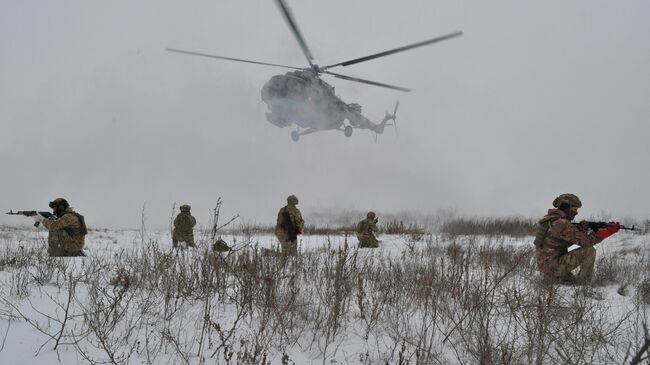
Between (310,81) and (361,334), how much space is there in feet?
37.4

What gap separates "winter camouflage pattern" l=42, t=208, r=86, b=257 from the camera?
5953 mm

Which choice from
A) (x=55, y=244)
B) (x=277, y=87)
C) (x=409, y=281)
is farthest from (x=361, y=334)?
(x=277, y=87)

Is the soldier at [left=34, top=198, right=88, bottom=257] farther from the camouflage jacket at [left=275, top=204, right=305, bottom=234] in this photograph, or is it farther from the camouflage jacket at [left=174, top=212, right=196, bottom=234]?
the camouflage jacket at [left=275, top=204, right=305, bottom=234]

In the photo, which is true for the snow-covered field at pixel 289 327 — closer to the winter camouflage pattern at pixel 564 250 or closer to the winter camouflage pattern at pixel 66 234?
the winter camouflage pattern at pixel 564 250

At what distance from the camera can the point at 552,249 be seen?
15.8ft

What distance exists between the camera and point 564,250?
476 cm

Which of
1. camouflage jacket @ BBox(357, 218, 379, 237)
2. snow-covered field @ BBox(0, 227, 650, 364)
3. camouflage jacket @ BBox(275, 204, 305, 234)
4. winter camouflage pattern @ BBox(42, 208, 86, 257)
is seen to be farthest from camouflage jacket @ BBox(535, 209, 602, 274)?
winter camouflage pattern @ BBox(42, 208, 86, 257)

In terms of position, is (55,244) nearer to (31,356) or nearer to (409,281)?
(31,356)

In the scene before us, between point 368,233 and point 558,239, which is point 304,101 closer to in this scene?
point 368,233

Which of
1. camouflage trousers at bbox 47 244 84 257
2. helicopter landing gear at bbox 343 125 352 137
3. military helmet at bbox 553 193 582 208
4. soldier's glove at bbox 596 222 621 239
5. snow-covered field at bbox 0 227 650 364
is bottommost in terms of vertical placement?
snow-covered field at bbox 0 227 650 364

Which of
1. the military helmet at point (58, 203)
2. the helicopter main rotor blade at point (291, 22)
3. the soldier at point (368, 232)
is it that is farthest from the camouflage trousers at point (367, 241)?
the military helmet at point (58, 203)

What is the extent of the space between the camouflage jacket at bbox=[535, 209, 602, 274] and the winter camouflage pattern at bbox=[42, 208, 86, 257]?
6817 mm

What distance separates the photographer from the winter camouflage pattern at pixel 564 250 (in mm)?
4562

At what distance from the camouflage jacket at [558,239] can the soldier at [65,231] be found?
6.76 metres
